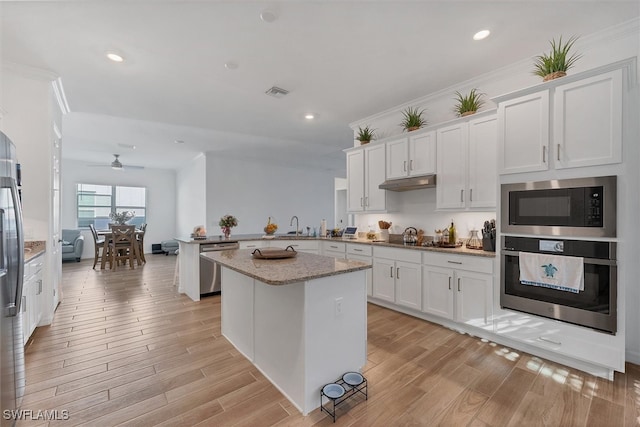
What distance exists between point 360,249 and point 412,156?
4.87 feet

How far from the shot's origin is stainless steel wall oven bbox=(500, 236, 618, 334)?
2.04 metres

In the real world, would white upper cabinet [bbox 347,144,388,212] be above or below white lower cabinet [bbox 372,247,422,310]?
above

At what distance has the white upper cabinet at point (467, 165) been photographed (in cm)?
293

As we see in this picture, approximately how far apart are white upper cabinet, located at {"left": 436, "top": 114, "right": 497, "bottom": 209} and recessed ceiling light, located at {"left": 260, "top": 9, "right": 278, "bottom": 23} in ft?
7.41

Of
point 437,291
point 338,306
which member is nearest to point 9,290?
point 338,306

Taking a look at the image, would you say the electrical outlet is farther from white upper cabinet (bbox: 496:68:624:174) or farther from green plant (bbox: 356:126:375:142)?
green plant (bbox: 356:126:375:142)

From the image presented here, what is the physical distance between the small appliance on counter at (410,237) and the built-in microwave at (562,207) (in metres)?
1.20

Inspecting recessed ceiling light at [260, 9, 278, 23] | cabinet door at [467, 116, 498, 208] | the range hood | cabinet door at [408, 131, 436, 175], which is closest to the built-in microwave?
cabinet door at [467, 116, 498, 208]

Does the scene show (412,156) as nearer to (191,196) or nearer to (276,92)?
(276,92)

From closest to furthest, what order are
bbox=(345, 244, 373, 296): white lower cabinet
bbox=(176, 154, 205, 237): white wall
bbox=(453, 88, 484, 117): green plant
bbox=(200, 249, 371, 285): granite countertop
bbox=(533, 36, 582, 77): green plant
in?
bbox=(200, 249, 371, 285): granite countertop → bbox=(533, 36, 582, 77): green plant → bbox=(453, 88, 484, 117): green plant → bbox=(345, 244, 373, 296): white lower cabinet → bbox=(176, 154, 205, 237): white wall

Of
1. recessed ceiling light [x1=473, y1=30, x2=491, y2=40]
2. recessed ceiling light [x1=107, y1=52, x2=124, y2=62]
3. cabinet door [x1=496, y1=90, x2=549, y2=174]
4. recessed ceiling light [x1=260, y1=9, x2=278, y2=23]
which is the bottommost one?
cabinet door [x1=496, y1=90, x2=549, y2=174]

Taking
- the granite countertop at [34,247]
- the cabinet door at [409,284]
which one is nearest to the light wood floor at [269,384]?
the cabinet door at [409,284]

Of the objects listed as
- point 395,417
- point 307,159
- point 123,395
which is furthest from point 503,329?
point 307,159

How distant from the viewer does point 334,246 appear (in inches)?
175
